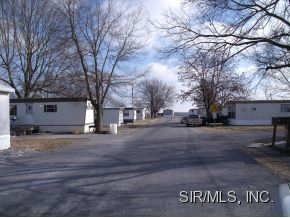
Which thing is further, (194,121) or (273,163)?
(194,121)

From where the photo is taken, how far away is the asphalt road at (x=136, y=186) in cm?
855

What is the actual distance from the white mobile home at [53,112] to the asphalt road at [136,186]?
2642cm

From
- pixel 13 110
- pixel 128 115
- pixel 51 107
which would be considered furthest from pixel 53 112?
pixel 128 115

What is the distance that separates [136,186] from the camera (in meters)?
11.2

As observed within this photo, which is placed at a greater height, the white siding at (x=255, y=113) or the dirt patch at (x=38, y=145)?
the white siding at (x=255, y=113)

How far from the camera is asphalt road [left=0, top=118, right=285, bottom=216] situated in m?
8.55

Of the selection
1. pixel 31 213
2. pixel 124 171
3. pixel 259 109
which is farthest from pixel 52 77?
pixel 31 213

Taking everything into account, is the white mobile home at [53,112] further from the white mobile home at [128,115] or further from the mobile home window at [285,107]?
the white mobile home at [128,115]

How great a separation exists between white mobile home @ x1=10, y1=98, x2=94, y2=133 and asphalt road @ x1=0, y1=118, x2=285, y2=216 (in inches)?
1040

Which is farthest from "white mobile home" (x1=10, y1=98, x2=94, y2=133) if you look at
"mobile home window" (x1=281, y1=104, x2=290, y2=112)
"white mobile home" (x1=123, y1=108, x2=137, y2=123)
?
"white mobile home" (x1=123, y1=108, x2=137, y2=123)

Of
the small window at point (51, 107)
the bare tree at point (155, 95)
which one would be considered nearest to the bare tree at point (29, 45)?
the small window at point (51, 107)

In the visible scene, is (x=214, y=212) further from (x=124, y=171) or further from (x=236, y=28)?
(x=236, y=28)

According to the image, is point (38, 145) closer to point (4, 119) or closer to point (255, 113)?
point (4, 119)

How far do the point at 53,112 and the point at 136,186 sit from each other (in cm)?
3452
